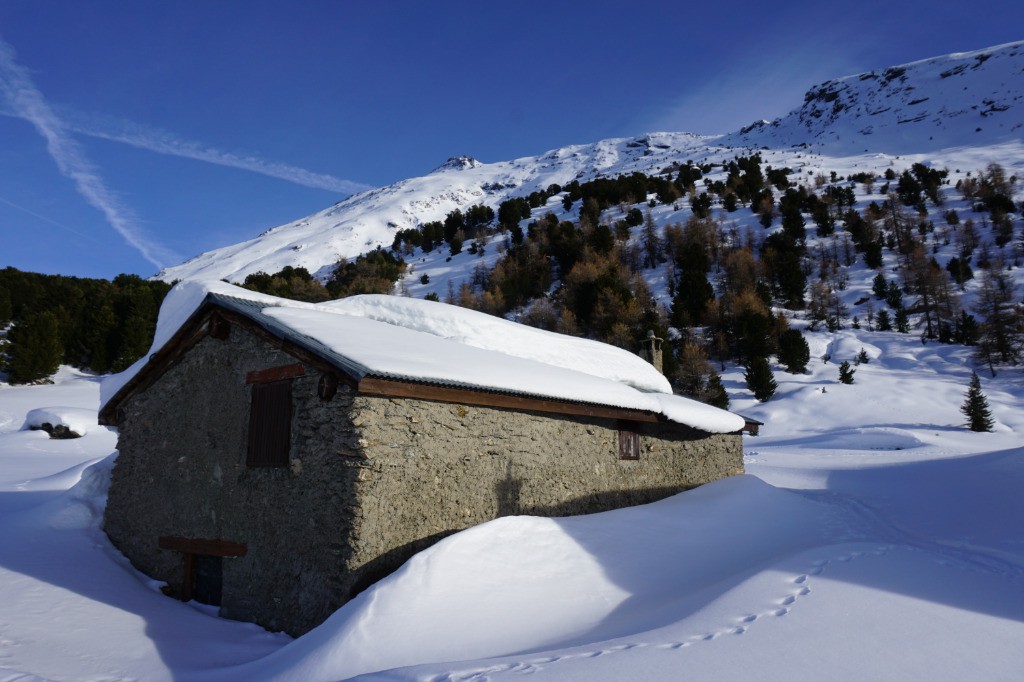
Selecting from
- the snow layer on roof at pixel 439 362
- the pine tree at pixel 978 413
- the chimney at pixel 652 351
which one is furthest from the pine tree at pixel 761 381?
the snow layer on roof at pixel 439 362

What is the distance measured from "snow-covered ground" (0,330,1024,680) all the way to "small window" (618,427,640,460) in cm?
90

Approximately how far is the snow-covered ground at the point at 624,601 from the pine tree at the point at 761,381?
58.4 ft

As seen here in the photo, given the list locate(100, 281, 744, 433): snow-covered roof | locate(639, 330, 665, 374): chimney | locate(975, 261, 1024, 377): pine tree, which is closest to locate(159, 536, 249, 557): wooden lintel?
locate(100, 281, 744, 433): snow-covered roof

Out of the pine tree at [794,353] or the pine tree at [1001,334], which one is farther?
the pine tree at [794,353]

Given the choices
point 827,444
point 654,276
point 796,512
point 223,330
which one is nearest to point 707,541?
point 796,512

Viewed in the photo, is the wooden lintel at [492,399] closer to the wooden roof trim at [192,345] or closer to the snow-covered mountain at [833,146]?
the wooden roof trim at [192,345]

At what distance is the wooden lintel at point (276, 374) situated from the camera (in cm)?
747

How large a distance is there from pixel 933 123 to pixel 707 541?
393 feet

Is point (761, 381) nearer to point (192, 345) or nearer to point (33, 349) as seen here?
point (192, 345)

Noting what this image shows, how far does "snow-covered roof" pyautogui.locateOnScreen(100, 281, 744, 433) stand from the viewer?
24.3 ft

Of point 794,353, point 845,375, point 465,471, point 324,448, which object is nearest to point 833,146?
point 794,353

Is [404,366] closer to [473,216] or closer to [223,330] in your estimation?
[223,330]

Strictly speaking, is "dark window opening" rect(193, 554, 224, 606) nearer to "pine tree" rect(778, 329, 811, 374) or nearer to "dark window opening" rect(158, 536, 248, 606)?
"dark window opening" rect(158, 536, 248, 606)

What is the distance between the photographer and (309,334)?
7.64 metres
